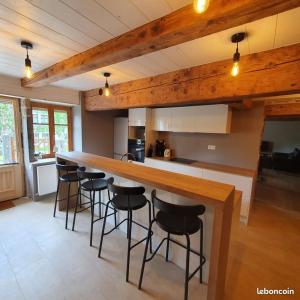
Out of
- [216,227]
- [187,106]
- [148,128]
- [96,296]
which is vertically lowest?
[96,296]

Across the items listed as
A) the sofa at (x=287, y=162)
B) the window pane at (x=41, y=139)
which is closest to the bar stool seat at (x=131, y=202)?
the window pane at (x=41, y=139)

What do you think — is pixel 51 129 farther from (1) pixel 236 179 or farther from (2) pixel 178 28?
(1) pixel 236 179

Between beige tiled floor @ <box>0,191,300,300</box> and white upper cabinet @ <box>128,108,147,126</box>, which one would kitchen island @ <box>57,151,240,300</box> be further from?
white upper cabinet @ <box>128,108,147,126</box>

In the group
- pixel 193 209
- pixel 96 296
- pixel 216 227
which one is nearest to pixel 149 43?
pixel 193 209

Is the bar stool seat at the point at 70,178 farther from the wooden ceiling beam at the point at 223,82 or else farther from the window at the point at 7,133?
the window at the point at 7,133

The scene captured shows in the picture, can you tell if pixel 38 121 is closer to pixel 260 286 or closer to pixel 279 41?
pixel 279 41

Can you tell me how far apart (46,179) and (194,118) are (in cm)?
326

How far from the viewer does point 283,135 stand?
8.05 meters

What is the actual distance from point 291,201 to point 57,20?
511cm

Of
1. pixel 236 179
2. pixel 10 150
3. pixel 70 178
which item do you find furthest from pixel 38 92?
pixel 236 179

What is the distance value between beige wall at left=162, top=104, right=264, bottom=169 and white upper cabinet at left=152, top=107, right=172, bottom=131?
60 centimetres

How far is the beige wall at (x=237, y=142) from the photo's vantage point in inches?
128

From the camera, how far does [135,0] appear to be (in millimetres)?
Answer: 1150

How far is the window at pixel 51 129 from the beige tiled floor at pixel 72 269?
5.75 feet
